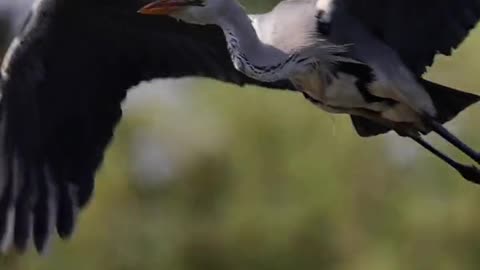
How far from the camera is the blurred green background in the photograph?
8375 mm

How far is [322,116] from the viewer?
8.66m

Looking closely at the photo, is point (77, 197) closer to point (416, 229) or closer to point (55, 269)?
point (416, 229)

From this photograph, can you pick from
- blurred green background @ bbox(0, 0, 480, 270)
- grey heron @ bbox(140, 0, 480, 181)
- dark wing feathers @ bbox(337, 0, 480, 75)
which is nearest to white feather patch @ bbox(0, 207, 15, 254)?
grey heron @ bbox(140, 0, 480, 181)

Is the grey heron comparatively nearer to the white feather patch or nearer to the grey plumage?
the grey plumage

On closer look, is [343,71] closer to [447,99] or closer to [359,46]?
[359,46]

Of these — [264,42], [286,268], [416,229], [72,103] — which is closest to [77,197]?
[72,103]

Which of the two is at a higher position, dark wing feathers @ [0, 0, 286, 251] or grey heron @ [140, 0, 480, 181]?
grey heron @ [140, 0, 480, 181]

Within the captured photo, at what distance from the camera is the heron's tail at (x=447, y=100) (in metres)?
4.56

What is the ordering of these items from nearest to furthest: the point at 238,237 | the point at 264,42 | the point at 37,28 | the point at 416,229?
→ the point at 264,42 < the point at 37,28 < the point at 416,229 < the point at 238,237

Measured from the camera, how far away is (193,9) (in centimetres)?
425

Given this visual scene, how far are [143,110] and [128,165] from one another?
0.31m

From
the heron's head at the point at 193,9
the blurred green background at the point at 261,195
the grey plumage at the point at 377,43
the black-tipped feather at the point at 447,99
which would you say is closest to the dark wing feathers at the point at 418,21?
the grey plumage at the point at 377,43

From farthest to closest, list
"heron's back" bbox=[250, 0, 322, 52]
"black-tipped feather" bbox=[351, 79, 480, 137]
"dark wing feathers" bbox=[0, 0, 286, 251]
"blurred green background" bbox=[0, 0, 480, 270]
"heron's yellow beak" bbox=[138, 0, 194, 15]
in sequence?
"blurred green background" bbox=[0, 0, 480, 270] < "dark wing feathers" bbox=[0, 0, 286, 251] < "black-tipped feather" bbox=[351, 79, 480, 137] < "heron's back" bbox=[250, 0, 322, 52] < "heron's yellow beak" bbox=[138, 0, 194, 15]

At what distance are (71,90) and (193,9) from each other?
0.85 metres
